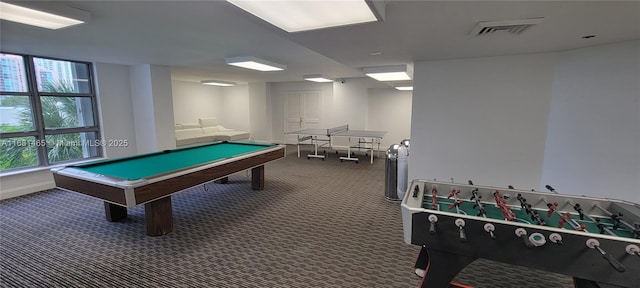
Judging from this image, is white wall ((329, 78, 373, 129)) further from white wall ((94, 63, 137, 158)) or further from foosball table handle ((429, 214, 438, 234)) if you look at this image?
foosball table handle ((429, 214, 438, 234))

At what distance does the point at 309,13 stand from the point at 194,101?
8581mm

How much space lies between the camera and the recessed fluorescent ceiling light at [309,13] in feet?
5.24

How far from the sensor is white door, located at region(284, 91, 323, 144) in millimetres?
9297

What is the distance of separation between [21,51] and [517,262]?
6.57m

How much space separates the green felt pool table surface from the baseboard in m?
2.38

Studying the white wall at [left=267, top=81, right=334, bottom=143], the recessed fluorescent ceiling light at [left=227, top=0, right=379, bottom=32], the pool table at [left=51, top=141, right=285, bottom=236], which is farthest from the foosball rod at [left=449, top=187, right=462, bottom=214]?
the white wall at [left=267, top=81, right=334, bottom=143]

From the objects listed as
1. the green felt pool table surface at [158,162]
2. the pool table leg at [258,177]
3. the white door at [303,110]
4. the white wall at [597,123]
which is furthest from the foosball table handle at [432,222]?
the white door at [303,110]

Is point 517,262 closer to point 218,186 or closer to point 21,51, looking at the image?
point 218,186

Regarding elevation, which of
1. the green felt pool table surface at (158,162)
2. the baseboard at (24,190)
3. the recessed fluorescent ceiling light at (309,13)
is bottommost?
the baseboard at (24,190)

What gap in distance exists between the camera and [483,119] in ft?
11.6

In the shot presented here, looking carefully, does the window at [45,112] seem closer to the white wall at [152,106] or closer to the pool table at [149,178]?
the white wall at [152,106]

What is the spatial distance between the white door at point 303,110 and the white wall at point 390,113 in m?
1.80

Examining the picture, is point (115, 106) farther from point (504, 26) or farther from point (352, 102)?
point (504, 26)

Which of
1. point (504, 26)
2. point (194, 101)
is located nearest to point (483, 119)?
point (504, 26)
